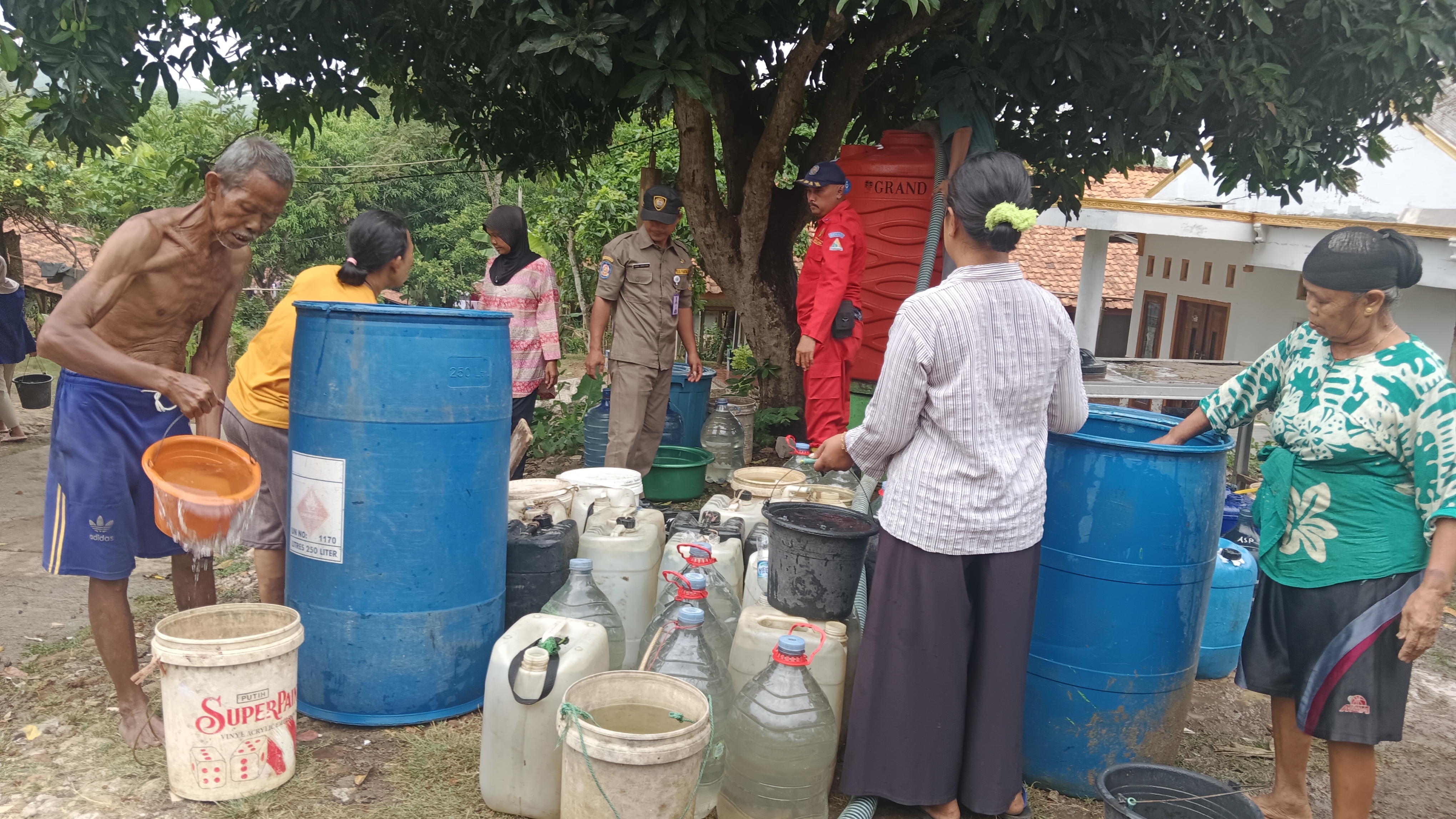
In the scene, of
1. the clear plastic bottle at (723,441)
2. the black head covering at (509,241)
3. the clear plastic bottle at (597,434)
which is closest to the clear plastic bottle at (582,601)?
the black head covering at (509,241)

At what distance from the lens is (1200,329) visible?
1603cm

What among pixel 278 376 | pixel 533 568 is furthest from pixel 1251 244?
pixel 278 376

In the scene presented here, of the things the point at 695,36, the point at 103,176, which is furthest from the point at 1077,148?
the point at 103,176

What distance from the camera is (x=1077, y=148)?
7207 millimetres

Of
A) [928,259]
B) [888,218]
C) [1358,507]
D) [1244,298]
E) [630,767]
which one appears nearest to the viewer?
[630,767]

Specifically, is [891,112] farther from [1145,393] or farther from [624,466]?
[624,466]

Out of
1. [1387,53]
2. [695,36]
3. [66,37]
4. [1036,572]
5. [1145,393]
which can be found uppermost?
[1387,53]

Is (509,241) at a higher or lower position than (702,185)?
lower

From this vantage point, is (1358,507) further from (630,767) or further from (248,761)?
(248,761)

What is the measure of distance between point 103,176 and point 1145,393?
1480 centimetres

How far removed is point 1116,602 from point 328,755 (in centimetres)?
257

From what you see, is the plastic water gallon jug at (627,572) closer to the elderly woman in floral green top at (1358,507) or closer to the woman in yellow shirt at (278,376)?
the woman in yellow shirt at (278,376)

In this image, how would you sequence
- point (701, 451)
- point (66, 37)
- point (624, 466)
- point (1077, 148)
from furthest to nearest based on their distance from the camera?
point (1077, 148)
point (701, 451)
point (624, 466)
point (66, 37)

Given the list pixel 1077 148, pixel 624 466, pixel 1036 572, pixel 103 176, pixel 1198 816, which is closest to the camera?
pixel 1198 816
